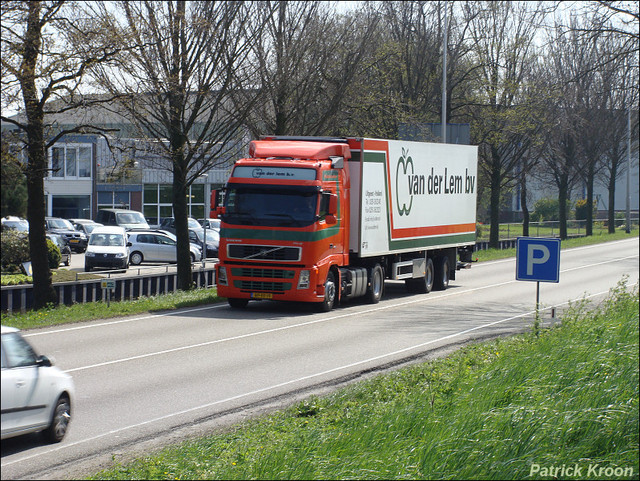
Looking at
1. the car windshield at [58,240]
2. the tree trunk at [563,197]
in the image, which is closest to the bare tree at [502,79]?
the tree trunk at [563,197]

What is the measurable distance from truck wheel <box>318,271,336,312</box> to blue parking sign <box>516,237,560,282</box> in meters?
6.06

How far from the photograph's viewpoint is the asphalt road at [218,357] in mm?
9359

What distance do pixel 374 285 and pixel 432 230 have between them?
3859 mm

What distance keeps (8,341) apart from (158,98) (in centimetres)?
1554

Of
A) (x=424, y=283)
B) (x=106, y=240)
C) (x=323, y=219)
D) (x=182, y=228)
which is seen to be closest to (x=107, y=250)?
(x=106, y=240)

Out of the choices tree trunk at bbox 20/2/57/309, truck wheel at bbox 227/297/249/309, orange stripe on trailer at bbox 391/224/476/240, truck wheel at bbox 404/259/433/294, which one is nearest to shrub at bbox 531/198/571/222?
orange stripe on trailer at bbox 391/224/476/240

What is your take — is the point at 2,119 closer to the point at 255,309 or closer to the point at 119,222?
the point at 255,309

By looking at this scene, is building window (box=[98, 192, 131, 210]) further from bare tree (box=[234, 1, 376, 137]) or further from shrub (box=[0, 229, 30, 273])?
bare tree (box=[234, 1, 376, 137])

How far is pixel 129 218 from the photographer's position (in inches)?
2111

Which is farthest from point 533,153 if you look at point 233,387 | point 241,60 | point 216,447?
point 216,447

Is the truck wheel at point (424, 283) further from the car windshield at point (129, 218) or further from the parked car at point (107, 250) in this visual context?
the car windshield at point (129, 218)

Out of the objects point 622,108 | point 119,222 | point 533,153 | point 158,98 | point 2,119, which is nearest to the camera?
point 2,119

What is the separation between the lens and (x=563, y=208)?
58.2 metres

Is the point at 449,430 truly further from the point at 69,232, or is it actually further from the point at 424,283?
the point at 69,232
